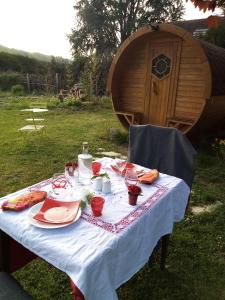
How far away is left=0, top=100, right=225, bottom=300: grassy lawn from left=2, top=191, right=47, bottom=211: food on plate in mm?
984

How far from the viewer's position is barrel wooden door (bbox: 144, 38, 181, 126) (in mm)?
6020

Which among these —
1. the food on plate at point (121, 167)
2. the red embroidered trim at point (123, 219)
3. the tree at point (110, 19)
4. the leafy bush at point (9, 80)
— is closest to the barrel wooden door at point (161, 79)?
the food on plate at point (121, 167)

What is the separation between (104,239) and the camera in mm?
1506

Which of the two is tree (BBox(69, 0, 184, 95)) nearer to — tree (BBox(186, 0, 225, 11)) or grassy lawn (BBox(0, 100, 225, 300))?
grassy lawn (BBox(0, 100, 225, 300))

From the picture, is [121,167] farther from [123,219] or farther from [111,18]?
[111,18]

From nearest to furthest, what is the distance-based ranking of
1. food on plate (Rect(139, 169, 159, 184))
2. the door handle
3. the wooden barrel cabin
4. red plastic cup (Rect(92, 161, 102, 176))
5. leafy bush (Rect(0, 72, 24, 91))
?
food on plate (Rect(139, 169, 159, 184)), red plastic cup (Rect(92, 161, 102, 176)), the wooden barrel cabin, the door handle, leafy bush (Rect(0, 72, 24, 91))

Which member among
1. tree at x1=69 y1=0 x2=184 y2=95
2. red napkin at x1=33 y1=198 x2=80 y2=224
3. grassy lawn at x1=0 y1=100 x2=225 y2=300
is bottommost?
grassy lawn at x1=0 y1=100 x2=225 y2=300

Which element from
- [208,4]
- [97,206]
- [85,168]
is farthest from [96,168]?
[208,4]

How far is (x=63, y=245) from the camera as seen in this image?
57.0 inches

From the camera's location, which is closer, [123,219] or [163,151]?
[123,219]

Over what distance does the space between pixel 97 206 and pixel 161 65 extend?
5.17 m

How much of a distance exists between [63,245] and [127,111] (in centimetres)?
581

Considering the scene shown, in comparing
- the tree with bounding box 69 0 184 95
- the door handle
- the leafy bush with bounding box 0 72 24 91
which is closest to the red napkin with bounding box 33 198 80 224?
the door handle

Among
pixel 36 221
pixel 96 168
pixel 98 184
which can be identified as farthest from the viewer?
pixel 96 168
